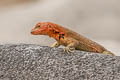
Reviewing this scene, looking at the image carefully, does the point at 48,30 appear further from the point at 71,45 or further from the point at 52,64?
the point at 52,64

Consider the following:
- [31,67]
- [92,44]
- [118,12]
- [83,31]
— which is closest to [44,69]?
[31,67]

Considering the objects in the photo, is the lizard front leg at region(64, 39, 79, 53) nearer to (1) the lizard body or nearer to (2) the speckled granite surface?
(1) the lizard body

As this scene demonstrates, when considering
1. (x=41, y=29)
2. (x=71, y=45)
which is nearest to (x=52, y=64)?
(x=71, y=45)

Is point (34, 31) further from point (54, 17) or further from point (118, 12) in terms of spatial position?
point (118, 12)

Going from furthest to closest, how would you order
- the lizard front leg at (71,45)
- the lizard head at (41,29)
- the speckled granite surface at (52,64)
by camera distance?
the lizard head at (41,29), the lizard front leg at (71,45), the speckled granite surface at (52,64)

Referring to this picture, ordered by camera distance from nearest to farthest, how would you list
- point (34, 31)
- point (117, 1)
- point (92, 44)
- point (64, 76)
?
point (64, 76)
point (34, 31)
point (92, 44)
point (117, 1)

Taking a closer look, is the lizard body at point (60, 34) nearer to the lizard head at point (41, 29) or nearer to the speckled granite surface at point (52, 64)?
the lizard head at point (41, 29)

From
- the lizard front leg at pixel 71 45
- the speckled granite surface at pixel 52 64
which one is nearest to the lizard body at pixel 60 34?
the lizard front leg at pixel 71 45

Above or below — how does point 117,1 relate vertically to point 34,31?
above

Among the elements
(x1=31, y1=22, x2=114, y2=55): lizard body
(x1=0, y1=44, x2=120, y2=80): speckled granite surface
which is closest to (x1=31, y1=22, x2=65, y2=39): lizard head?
(x1=31, y1=22, x2=114, y2=55): lizard body
